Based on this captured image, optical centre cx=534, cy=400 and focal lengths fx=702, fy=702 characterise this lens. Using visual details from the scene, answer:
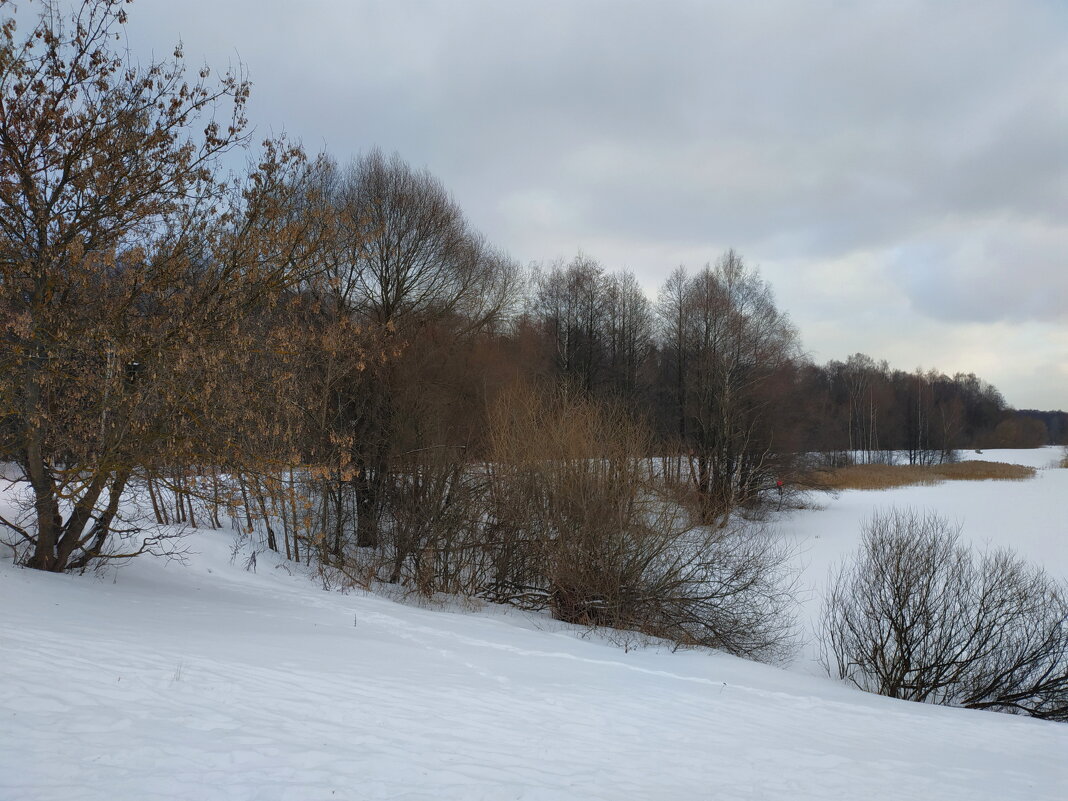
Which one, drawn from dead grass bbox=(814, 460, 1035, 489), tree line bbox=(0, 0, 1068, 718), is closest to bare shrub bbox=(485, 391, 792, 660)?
tree line bbox=(0, 0, 1068, 718)

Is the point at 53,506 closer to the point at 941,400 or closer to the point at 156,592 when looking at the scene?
the point at 156,592

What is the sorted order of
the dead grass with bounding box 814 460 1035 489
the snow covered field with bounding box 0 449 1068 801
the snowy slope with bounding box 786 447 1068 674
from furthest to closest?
the dead grass with bounding box 814 460 1035 489 → the snowy slope with bounding box 786 447 1068 674 → the snow covered field with bounding box 0 449 1068 801

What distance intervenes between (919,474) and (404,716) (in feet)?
180

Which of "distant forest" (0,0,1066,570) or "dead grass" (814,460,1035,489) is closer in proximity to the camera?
"distant forest" (0,0,1066,570)

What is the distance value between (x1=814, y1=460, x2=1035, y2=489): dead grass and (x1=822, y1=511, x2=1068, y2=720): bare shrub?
27.2 meters

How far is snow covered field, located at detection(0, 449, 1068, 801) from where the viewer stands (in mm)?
4930

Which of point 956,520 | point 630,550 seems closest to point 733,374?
point 956,520

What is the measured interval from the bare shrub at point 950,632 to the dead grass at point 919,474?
89.3 feet

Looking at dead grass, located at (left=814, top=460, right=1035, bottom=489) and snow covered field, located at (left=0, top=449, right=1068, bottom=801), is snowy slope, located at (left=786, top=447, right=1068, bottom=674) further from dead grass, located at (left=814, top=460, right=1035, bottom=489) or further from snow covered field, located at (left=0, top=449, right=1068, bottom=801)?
snow covered field, located at (left=0, top=449, right=1068, bottom=801)

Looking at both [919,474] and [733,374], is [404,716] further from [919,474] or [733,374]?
[919,474]

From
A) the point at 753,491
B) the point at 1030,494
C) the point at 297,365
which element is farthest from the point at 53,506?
the point at 1030,494

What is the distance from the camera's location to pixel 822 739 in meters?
8.66

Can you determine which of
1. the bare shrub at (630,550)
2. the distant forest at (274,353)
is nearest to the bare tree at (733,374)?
the distant forest at (274,353)

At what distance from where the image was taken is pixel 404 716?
Answer: 267 inches
